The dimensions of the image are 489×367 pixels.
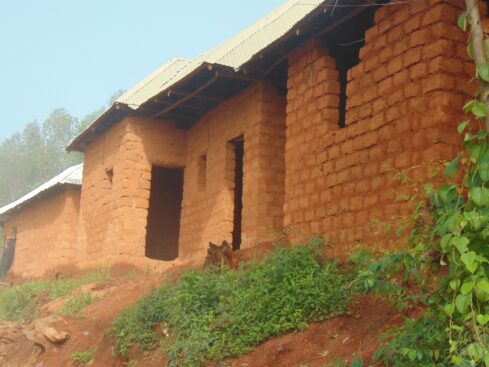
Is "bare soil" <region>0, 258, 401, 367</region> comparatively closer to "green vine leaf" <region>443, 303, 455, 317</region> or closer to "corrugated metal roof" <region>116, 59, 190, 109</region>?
"green vine leaf" <region>443, 303, 455, 317</region>

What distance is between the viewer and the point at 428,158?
673cm

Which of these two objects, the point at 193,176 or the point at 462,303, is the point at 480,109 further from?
the point at 193,176

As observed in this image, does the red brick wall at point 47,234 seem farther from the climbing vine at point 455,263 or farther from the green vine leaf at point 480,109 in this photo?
the green vine leaf at point 480,109

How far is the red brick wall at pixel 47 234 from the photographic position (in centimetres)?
1697

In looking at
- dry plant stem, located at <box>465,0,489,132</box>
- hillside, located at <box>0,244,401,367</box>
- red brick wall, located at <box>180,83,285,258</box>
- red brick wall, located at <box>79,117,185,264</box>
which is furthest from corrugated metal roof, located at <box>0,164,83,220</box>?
dry plant stem, located at <box>465,0,489,132</box>

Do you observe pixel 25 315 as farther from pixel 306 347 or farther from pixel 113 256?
pixel 306 347

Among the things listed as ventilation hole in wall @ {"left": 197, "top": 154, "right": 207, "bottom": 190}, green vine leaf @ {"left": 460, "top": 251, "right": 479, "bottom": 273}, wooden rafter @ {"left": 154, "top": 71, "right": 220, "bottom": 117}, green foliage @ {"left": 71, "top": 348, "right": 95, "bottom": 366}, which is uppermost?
wooden rafter @ {"left": 154, "top": 71, "right": 220, "bottom": 117}

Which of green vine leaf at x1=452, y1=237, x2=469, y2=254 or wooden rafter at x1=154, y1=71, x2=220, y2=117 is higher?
wooden rafter at x1=154, y1=71, x2=220, y2=117

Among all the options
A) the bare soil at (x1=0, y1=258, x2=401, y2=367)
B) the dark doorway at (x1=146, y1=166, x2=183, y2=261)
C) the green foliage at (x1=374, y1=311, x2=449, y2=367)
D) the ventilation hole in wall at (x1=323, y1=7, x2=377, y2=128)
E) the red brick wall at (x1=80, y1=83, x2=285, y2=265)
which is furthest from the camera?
the dark doorway at (x1=146, y1=166, x2=183, y2=261)

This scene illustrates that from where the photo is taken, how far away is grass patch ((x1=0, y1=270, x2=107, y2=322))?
1194 cm

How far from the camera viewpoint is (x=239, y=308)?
712 cm

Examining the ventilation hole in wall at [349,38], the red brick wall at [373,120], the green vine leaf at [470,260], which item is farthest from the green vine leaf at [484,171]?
the ventilation hole in wall at [349,38]

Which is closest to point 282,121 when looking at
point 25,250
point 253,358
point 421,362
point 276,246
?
point 276,246

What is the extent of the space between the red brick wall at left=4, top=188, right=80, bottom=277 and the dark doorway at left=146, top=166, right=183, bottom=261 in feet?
6.44
